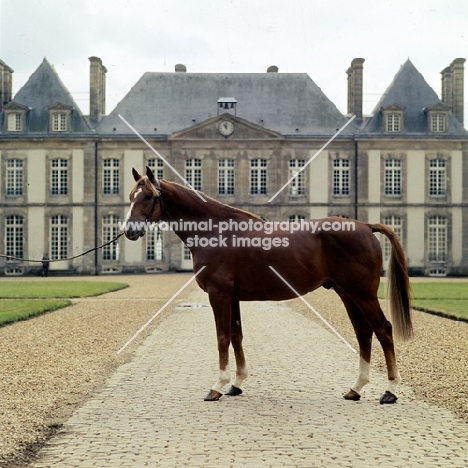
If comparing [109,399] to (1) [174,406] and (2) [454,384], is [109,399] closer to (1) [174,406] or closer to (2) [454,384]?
(1) [174,406]

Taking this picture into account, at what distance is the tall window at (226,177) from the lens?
115ft

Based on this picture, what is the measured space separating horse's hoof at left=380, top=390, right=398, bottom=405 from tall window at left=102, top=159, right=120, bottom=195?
101ft

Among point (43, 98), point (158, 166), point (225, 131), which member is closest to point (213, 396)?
point (225, 131)

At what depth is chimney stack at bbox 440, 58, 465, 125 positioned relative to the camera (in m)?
35.9

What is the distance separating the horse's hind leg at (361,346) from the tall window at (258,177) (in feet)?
97.6

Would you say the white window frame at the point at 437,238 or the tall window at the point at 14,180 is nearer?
the white window frame at the point at 437,238

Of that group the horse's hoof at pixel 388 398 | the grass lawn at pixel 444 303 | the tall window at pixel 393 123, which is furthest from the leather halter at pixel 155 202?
the tall window at pixel 393 123

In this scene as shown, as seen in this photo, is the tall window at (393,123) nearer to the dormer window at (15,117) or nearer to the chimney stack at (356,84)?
the chimney stack at (356,84)

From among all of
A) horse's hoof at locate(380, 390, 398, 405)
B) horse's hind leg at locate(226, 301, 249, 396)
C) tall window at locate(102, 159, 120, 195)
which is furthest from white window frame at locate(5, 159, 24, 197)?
horse's hoof at locate(380, 390, 398, 405)

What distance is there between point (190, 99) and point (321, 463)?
33602 millimetres

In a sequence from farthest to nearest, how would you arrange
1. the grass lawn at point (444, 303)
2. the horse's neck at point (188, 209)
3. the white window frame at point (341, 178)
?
the white window frame at point (341, 178) < the grass lawn at point (444, 303) < the horse's neck at point (188, 209)

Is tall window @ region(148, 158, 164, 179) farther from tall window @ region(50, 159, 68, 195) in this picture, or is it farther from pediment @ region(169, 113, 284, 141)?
tall window @ region(50, 159, 68, 195)

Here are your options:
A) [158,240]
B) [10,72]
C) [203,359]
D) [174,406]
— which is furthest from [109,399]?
[10,72]

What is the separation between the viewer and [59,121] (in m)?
35.4
